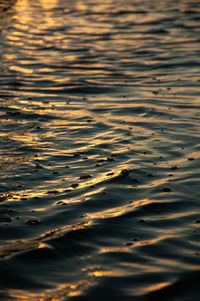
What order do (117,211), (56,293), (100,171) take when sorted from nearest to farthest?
(56,293)
(117,211)
(100,171)

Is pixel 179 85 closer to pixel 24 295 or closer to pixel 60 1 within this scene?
pixel 24 295

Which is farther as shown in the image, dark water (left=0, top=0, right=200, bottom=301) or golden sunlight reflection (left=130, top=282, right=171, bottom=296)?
dark water (left=0, top=0, right=200, bottom=301)

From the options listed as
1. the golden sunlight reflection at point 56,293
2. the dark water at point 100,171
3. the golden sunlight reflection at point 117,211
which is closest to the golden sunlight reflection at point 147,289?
the dark water at point 100,171

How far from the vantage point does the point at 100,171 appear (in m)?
7.00

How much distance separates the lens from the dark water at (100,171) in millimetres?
4586

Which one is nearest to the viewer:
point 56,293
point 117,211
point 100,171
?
point 56,293

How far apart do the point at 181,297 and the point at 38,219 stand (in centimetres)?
200

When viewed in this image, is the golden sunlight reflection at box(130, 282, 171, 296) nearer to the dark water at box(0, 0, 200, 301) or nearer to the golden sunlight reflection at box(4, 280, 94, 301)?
the dark water at box(0, 0, 200, 301)

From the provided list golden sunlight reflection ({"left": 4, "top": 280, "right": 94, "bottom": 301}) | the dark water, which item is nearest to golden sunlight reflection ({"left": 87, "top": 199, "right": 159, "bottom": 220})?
the dark water

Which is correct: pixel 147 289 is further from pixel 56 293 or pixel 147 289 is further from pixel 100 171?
pixel 100 171

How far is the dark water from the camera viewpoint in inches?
181

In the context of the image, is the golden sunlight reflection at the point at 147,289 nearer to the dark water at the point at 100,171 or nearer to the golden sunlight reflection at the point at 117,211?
the dark water at the point at 100,171

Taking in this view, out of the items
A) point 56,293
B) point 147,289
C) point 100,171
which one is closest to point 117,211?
point 100,171

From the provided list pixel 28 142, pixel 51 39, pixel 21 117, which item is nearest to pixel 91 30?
pixel 51 39
